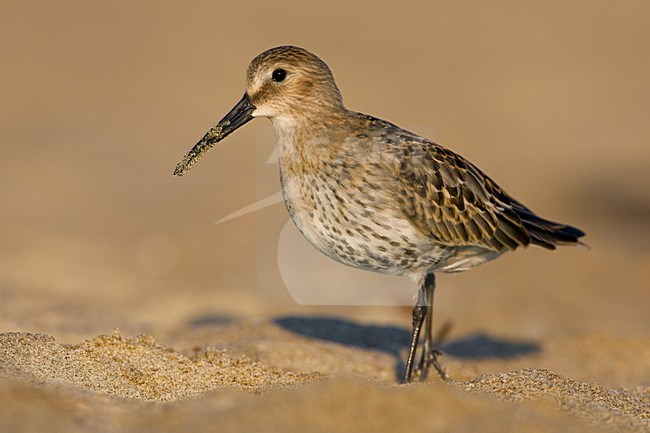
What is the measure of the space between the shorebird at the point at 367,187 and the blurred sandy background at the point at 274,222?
0.78 metres

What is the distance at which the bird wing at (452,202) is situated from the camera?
17.9 ft

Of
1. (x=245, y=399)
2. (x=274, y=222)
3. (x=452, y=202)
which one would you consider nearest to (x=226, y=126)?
(x=452, y=202)

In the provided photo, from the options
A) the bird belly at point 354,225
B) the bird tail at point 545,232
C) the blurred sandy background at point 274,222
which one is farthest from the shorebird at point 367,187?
the blurred sandy background at point 274,222

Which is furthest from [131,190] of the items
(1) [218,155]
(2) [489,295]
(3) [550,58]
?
(3) [550,58]

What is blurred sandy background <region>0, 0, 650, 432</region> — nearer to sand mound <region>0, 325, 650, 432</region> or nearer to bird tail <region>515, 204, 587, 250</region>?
sand mound <region>0, 325, 650, 432</region>

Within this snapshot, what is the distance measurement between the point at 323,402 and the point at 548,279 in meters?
6.79

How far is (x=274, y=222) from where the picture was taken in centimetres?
1131

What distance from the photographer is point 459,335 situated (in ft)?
26.0

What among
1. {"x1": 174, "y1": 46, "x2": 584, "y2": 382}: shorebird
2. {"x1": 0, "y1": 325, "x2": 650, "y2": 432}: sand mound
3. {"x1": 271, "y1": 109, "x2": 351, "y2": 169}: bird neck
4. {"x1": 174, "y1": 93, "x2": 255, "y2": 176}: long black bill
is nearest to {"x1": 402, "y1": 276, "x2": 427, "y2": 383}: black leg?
{"x1": 174, "y1": 46, "x2": 584, "y2": 382}: shorebird

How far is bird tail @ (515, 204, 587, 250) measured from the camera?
6.19 metres

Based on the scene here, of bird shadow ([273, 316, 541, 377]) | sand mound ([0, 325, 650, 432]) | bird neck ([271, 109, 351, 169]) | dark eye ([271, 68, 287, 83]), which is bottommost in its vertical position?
sand mound ([0, 325, 650, 432])

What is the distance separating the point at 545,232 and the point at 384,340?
1465 mm

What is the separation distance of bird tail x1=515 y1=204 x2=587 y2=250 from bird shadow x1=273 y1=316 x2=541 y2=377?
113 cm

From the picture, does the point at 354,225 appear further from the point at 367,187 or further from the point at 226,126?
the point at 226,126
